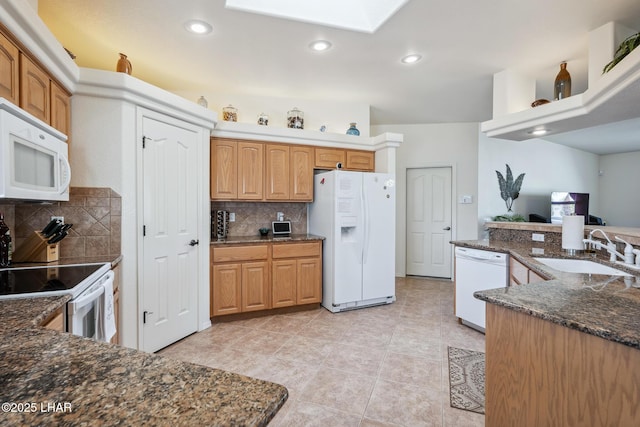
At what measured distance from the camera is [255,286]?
335cm

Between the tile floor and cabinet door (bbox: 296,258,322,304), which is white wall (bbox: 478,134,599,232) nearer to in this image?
the tile floor

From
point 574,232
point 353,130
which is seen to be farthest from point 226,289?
point 574,232

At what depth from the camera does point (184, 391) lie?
604mm

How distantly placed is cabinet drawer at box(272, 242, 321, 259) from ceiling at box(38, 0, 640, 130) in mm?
1834

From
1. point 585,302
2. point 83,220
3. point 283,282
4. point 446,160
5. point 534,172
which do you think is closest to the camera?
point 585,302

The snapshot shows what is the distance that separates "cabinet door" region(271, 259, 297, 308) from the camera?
3.44 meters

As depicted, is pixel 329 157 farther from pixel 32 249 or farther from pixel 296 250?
pixel 32 249

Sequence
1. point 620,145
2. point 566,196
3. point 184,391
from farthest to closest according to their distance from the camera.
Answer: point 620,145
point 566,196
point 184,391

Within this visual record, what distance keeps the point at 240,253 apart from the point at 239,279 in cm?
28

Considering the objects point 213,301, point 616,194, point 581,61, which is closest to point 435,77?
point 581,61

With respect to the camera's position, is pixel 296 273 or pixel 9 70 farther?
pixel 296 273

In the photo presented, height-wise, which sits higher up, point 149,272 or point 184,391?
point 184,391

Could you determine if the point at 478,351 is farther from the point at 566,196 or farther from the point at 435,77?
the point at 566,196

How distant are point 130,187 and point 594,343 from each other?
2777 mm
